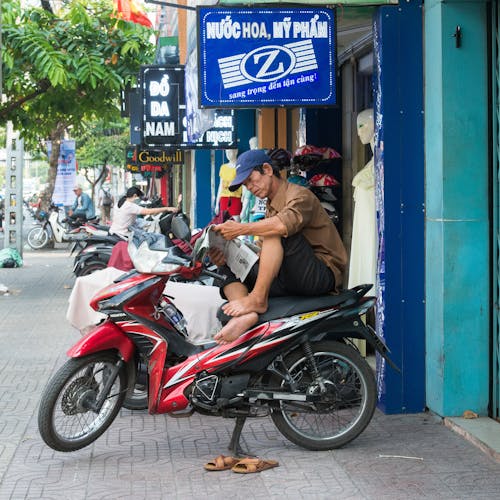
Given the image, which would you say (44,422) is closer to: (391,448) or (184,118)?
(391,448)

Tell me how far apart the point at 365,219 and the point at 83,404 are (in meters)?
3.28

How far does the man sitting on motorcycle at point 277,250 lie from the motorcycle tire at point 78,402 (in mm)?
715

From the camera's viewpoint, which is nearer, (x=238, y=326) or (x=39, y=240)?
(x=238, y=326)

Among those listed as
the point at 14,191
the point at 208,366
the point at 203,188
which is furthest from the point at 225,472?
the point at 14,191

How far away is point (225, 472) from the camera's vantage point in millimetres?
6000

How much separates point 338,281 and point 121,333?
4.42 feet

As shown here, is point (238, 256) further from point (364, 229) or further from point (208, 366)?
point (364, 229)

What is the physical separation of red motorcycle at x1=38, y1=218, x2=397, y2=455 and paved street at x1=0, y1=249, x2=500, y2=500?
0.21 meters

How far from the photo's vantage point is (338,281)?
6.59 metres

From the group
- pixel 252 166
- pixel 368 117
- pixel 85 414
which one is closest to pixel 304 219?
pixel 252 166

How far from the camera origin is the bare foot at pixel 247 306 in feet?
20.6

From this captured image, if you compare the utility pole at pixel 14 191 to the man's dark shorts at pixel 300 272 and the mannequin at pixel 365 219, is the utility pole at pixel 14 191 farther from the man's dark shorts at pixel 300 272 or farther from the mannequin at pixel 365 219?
the man's dark shorts at pixel 300 272

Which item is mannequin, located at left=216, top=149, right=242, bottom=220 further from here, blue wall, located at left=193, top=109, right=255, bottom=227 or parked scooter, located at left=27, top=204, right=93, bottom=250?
parked scooter, located at left=27, top=204, right=93, bottom=250

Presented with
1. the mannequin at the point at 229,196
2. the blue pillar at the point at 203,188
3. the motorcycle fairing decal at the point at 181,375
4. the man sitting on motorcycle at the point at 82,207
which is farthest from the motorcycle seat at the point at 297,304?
the man sitting on motorcycle at the point at 82,207
